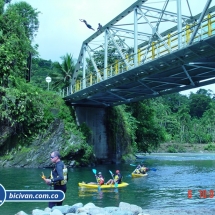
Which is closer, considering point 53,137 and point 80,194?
point 80,194

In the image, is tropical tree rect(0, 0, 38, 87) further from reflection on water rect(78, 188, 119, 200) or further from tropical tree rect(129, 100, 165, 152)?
tropical tree rect(129, 100, 165, 152)

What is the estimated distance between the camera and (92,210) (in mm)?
8227

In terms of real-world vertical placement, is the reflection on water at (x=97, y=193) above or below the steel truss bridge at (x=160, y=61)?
below

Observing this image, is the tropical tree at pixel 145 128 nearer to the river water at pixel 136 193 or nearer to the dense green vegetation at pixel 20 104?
the dense green vegetation at pixel 20 104

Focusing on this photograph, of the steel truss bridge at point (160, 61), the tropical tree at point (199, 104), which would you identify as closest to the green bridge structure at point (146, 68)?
the steel truss bridge at point (160, 61)

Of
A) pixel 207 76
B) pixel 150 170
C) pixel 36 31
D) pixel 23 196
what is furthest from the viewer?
pixel 36 31

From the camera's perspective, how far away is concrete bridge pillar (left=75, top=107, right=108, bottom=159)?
113ft

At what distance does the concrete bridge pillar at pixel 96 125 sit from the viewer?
113 feet

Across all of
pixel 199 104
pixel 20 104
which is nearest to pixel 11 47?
pixel 20 104

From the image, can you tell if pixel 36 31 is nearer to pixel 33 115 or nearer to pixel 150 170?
pixel 33 115

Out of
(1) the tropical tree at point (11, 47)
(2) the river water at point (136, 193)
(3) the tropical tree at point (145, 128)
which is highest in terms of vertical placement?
(1) the tropical tree at point (11, 47)

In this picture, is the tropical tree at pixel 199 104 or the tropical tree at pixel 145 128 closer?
the tropical tree at pixel 145 128

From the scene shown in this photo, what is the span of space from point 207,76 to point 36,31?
29068mm

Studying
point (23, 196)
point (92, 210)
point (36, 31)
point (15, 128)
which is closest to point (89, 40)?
point (15, 128)
